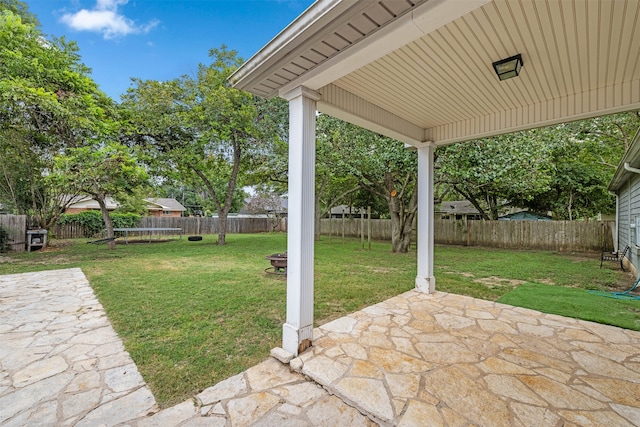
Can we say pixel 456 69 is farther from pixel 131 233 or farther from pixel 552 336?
pixel 131 233

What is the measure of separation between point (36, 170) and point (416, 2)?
12.3 metres

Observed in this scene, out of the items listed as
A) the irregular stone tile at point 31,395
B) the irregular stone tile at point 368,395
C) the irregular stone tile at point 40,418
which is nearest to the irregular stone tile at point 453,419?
the irregular stone tile at point 368,395

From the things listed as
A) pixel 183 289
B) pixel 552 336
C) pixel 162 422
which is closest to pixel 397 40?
pixel 162 422

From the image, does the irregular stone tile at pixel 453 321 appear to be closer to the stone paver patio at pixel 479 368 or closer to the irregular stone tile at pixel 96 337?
the stone paver patio at pixel 479 368

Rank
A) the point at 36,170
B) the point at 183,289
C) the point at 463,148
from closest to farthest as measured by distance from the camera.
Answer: the point at 183,289 < the point at 463,148 < the point at 36,170

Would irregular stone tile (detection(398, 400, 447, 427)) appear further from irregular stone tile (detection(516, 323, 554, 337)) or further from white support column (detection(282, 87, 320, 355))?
irregular stone tile (detection(516, 323, 554, 337))

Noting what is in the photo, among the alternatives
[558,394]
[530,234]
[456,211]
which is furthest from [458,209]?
[558,394]

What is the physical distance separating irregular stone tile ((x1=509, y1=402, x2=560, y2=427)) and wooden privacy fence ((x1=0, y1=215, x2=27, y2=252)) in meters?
12.5

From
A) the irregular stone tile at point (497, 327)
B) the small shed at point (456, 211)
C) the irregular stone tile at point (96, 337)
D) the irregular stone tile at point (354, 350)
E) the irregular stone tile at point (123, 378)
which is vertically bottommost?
the irregular stone tile at point (96, 337)

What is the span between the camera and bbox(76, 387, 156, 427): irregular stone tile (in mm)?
1686

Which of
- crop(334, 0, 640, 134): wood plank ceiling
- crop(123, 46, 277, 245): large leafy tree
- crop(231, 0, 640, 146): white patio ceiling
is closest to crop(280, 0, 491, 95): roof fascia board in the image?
crop(231, 0, 640, 146): white patio ceiling

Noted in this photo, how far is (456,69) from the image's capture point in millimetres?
2549

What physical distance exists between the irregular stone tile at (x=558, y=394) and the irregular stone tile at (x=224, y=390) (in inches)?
79.6

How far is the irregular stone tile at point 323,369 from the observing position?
205cm
